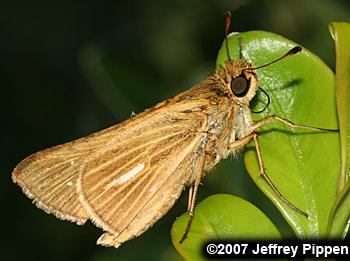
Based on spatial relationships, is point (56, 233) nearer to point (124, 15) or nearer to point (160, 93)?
point (160, 93)

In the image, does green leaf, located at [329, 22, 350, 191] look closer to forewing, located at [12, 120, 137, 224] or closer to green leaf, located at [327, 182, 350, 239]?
green leaf, located at [327, 182, 350, 239]

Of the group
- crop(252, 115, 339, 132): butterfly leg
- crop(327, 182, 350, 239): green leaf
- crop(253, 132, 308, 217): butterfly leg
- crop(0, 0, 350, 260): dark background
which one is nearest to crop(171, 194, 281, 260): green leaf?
crop(253, 132, 308, 217): butterfly leg

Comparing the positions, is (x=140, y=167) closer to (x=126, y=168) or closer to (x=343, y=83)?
(x=126, y=168)

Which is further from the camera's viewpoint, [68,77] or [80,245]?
[68,77]

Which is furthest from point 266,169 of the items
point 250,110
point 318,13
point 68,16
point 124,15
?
point 68,16

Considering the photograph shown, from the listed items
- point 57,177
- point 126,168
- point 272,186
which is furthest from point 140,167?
point 272,186

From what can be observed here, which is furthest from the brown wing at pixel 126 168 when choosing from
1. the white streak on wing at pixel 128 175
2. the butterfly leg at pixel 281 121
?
the butterfly leg at pixel 281 121
